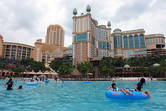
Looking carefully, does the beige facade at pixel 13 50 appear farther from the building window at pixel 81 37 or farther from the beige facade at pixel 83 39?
the building window at pixel 81 37

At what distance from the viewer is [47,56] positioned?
506 feet

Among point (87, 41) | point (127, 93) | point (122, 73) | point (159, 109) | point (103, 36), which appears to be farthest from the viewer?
point (103, 36)

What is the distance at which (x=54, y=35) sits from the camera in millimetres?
184750

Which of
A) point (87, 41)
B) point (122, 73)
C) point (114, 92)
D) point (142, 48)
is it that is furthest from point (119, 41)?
point (114, 92)

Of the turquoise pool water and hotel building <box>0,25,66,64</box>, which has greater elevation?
hotel building <box>0,25,66,64</box>

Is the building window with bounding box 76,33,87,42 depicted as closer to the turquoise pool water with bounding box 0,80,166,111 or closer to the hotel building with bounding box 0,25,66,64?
the hotel building with bounding box 0,25,66,64

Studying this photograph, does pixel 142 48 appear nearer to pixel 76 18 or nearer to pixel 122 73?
pixel 122 73

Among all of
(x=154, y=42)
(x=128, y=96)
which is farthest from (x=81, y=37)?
(x=128, y=96)

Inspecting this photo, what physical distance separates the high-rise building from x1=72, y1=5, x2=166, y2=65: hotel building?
69581 millimetres

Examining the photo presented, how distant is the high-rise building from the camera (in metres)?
184

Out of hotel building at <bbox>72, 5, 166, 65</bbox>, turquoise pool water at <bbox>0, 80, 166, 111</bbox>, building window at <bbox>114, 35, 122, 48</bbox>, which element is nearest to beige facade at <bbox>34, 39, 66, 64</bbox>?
hotel building at <bbox>72, 5, 166, 65</bbox>

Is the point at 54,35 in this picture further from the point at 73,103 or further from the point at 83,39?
the point at 73,103

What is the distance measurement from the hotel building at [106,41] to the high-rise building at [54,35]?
69.6 m

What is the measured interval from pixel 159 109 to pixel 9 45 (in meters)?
122
